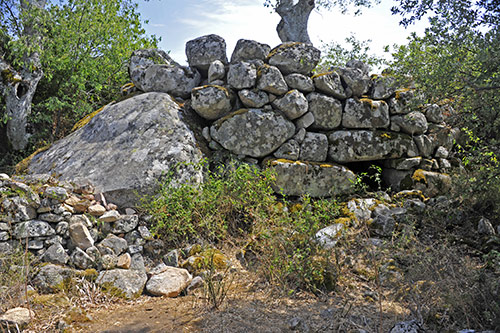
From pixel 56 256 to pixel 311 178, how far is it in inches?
170

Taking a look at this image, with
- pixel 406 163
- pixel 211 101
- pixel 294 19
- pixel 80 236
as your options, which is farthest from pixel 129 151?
pixel 294 19

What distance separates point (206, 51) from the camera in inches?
310

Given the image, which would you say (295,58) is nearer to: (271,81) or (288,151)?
(271,81)

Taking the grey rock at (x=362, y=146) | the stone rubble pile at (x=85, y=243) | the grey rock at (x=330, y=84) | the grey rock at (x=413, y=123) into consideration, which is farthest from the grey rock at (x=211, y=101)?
the grey rock at (x=413, y=123)

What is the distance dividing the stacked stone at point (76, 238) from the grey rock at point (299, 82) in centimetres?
385

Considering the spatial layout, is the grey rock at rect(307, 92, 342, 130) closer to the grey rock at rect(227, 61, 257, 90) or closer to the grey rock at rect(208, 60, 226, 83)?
the grey rock at rect(227, 61, 257, 90)

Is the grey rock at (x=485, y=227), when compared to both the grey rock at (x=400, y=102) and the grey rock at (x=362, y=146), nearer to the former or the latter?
the grey rock at (x=362, y=146)

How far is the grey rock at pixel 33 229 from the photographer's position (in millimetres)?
4867

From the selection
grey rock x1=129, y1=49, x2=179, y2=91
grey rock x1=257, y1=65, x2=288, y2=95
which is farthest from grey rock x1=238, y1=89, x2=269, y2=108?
grey rock x1=129, y1=49, x2=179, y2=91

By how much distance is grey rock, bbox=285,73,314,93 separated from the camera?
7352 mm

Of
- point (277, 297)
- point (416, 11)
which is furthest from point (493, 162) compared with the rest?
point (277, 297)

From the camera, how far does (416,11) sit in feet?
15.1

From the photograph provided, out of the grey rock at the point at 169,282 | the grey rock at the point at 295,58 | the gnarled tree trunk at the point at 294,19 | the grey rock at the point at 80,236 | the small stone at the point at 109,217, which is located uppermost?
the gnarled tree trunk at the point at 294,19

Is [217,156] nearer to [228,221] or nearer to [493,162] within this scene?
[228,221]
